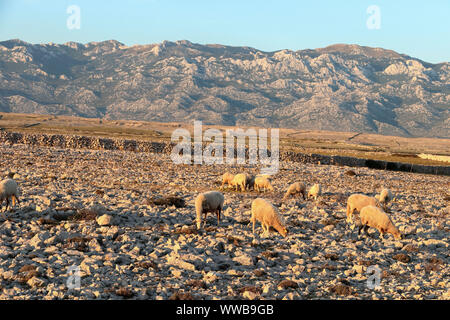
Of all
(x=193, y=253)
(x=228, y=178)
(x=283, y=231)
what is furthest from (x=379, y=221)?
(x=228, y=178)

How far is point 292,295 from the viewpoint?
40.1ft

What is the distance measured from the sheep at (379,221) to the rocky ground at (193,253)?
450 millimetres

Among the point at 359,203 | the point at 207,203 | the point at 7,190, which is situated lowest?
the point at 359,203

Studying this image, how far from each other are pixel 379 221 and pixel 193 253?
8.92 meters

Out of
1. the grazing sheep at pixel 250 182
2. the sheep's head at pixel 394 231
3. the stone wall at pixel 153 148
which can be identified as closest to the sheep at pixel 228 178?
the grazing sheep at pixel 250 182

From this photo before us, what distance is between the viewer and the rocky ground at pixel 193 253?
41.4 ft

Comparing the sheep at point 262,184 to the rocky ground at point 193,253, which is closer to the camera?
the rocky ground at point 193,253

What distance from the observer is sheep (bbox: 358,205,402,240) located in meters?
19.2

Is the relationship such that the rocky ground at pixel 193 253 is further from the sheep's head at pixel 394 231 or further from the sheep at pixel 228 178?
the sheep at pixel 228 178

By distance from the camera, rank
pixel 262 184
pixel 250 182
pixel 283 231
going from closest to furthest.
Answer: pixel 283 231 → pixel 262 184 → pixel 250 182

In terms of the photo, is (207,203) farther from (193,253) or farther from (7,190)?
(7,190)

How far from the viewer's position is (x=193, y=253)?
1551 centimetres

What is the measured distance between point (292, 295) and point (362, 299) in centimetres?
209
